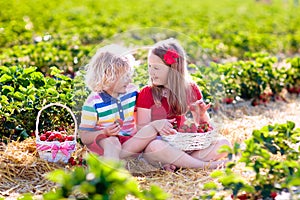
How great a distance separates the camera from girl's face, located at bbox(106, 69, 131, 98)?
15.6 ft

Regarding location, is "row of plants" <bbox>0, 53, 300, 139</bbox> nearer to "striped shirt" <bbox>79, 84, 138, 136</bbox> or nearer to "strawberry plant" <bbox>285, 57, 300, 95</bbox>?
"striped shirt" <bbox>79, 84, 138, 136</bbox>

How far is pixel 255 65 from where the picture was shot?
706 cm

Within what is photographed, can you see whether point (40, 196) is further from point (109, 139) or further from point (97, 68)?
point (97, 68)

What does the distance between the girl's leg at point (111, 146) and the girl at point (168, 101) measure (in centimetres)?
23

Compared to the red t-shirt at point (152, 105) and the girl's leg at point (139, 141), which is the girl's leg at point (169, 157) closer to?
the girl's leg at point (139, 141)

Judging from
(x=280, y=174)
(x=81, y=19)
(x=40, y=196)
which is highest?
(x=81, y=19)

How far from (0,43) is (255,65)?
4475mm

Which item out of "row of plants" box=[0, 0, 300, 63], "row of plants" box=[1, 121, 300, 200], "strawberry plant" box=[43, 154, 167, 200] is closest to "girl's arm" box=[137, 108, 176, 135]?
"row of plants" box=[1, 121, 300, 200]

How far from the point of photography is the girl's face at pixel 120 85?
15.6 ft

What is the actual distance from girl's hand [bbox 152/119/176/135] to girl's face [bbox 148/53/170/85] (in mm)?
314

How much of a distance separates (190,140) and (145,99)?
473 mm

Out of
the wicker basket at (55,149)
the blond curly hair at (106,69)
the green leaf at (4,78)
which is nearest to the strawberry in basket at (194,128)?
the blond curly hair at (106,69)

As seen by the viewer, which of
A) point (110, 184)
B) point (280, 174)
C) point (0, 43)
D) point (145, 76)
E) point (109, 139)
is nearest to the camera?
point (110, 184)

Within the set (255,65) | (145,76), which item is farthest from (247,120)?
(145,76)
